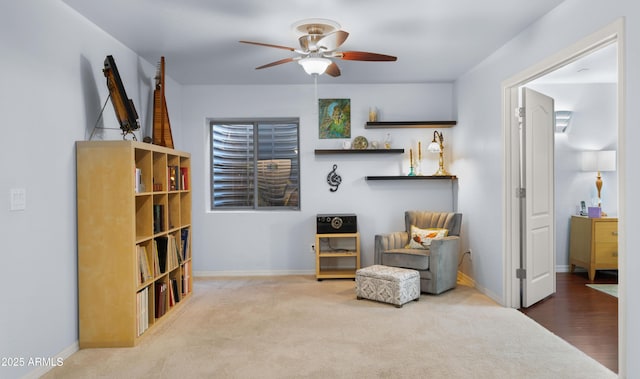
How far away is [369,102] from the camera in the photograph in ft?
18.5

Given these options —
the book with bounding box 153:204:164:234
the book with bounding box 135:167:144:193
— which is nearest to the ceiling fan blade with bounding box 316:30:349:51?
the book with bounding box 135:167:144:193

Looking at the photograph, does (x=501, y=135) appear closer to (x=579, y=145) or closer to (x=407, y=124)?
(x=407, y=124)

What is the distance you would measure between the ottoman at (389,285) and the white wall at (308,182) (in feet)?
4.26

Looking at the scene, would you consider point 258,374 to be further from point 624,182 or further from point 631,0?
point 631,0

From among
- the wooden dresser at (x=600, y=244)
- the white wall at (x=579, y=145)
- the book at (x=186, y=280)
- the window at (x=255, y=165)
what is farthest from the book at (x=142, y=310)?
the white wall at (x=579, y=145)

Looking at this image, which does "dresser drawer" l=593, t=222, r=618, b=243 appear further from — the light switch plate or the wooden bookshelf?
the light switch plate

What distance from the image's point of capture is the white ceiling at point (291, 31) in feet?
10.2

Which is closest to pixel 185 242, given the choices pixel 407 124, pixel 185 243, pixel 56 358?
pixel 185 243

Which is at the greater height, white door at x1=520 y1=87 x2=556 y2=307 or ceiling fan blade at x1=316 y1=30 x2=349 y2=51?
ceiling fan blade at x1=316 y1=30 x2=349 y2=51

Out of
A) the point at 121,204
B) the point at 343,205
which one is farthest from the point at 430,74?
the point at 121,204

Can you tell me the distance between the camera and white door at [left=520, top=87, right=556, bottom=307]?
3992 millimetres

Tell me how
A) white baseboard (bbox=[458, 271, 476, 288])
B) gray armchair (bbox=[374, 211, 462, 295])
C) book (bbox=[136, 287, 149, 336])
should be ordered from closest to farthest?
1. book (bbox=[136, 287, 149, 336])
2. gray armchair (bbox=[374, 211, 462, 295])
3. white baseboard (bbox=[458, 271, 476, 288])

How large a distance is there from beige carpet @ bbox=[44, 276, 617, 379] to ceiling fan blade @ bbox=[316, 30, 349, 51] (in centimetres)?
217

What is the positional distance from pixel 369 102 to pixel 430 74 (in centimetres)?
84
